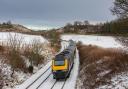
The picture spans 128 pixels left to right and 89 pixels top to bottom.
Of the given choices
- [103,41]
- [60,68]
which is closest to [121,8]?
[60,68]

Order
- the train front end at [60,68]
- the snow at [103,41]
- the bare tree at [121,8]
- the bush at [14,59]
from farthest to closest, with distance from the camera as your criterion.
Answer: the snow at [103,41] < the bush at [14,59] < the train front end at [60,68] < the bare tree at [121,8]

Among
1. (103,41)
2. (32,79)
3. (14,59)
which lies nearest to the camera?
(32,79)

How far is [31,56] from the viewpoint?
1855 inches

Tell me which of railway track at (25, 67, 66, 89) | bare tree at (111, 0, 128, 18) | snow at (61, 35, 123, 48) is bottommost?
railway track at (25, 67, 66, 89)

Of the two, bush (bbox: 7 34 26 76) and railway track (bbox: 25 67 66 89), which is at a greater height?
bush (bbox: 7 34 26 76)

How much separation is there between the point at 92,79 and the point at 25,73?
39.3 ft

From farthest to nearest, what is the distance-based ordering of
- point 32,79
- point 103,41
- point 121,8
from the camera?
point 103,41, point 32,79, point 121,8

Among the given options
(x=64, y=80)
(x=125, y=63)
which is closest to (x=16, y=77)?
(x=64, y=80)

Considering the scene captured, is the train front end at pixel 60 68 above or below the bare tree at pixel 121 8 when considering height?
below

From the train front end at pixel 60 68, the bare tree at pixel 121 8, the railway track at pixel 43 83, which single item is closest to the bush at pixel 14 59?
the railway track at pixel 43 83

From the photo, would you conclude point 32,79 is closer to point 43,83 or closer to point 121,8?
point 43,83

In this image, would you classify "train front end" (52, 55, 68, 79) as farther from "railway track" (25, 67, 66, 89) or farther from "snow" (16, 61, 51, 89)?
"snow" (16, 61, 51, 89)

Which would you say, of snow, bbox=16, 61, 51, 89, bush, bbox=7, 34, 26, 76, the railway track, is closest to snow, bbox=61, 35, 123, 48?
snow, bbox=16, 61, 51, 89

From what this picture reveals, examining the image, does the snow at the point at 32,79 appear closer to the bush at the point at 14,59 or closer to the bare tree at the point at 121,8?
the bush at the point at 14,59
